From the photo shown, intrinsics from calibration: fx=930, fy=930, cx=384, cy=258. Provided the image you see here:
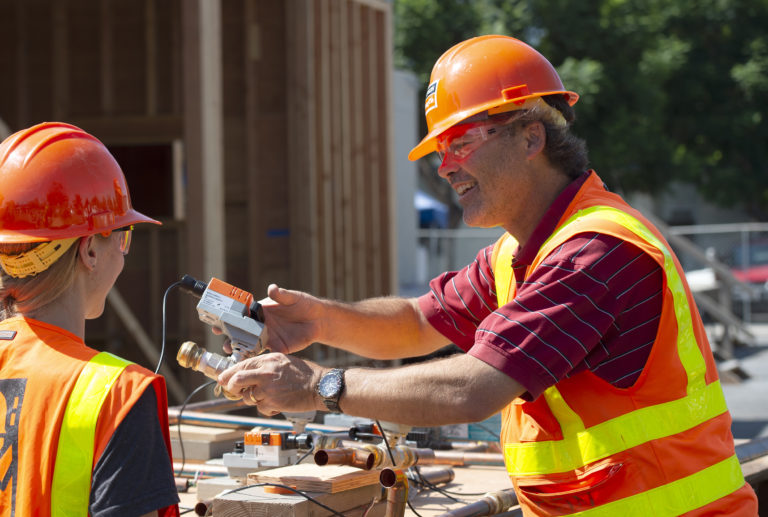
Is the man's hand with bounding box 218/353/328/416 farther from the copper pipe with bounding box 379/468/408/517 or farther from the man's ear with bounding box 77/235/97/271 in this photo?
the man's ear with bounding box 77/235/97/271

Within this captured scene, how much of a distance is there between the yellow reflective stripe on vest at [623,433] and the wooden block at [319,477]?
583 mm

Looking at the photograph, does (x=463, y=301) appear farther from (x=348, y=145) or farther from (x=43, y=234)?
(x=348, y=145)

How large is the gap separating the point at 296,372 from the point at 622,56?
90.9 feet

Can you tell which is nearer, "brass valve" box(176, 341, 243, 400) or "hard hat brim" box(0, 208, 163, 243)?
"hard hat brim" box(0, 208, 163, 243)

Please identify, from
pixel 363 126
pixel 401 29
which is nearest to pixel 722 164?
pixel 401 29

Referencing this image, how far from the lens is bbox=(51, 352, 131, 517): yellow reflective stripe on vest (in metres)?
1.92

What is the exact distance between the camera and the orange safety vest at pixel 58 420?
1.93 meters

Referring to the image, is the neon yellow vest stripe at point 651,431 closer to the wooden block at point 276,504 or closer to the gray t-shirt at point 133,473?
the wooden block at point 276,504

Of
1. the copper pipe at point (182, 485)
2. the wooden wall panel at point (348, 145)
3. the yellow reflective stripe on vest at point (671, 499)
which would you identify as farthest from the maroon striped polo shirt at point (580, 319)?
the wooden wall panel at point (348, 145)

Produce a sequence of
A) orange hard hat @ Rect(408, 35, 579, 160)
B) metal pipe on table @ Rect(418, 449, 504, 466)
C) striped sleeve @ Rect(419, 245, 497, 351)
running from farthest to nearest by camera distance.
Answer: metal pipe on table @ Rect(418, 449, 504, 466), striped sleeve @ Rect(419, 245, 497, 351), orange hard hat @ Rect(408, 35, 579, 160)

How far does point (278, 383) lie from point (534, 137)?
3.43ft

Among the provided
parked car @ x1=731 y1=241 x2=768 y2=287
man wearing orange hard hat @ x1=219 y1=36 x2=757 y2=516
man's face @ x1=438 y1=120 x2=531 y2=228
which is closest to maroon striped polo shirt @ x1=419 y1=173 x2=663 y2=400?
man wearing orange hard hat @ x1=219 y1=36 x2=757 y2=516

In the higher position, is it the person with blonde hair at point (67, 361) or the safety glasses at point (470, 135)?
the safety glasses at point (470, 135)

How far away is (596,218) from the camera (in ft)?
8.06
